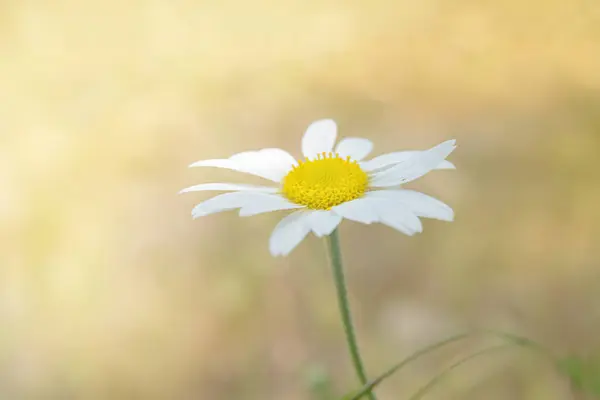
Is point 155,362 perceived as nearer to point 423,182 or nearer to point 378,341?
point 378,341

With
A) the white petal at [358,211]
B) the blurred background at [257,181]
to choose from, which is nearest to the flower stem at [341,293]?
the white petal at [358,211]

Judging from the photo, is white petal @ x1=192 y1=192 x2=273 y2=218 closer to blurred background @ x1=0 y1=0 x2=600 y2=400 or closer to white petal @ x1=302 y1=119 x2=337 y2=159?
white petal @ x1=302 y1=119 x2=337 y2=159

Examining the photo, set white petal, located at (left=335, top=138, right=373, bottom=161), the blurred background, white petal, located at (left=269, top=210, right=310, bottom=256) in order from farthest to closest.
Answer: the blurred background
white petal, located at (left=335, top=138, right=373, bottom=161)
white petal, located at (left=269, top=210, right=310, bottom=256)

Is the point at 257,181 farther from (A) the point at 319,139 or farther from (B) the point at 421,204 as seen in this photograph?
(B) the point at 421,204

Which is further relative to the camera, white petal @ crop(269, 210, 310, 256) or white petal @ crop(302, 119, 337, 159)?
white petal @ crop(302, 119, 337, 159)

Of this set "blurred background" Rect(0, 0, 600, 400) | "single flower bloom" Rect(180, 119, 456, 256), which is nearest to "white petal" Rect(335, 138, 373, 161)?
"single flower bloom" Rect(180, 119, 456, 256)

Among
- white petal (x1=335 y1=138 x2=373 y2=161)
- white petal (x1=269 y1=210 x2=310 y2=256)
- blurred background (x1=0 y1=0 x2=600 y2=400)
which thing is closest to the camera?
white petal (x1=269 y1=210 x2=310 y2=256)

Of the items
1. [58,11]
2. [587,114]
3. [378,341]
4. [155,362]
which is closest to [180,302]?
[155,362]
